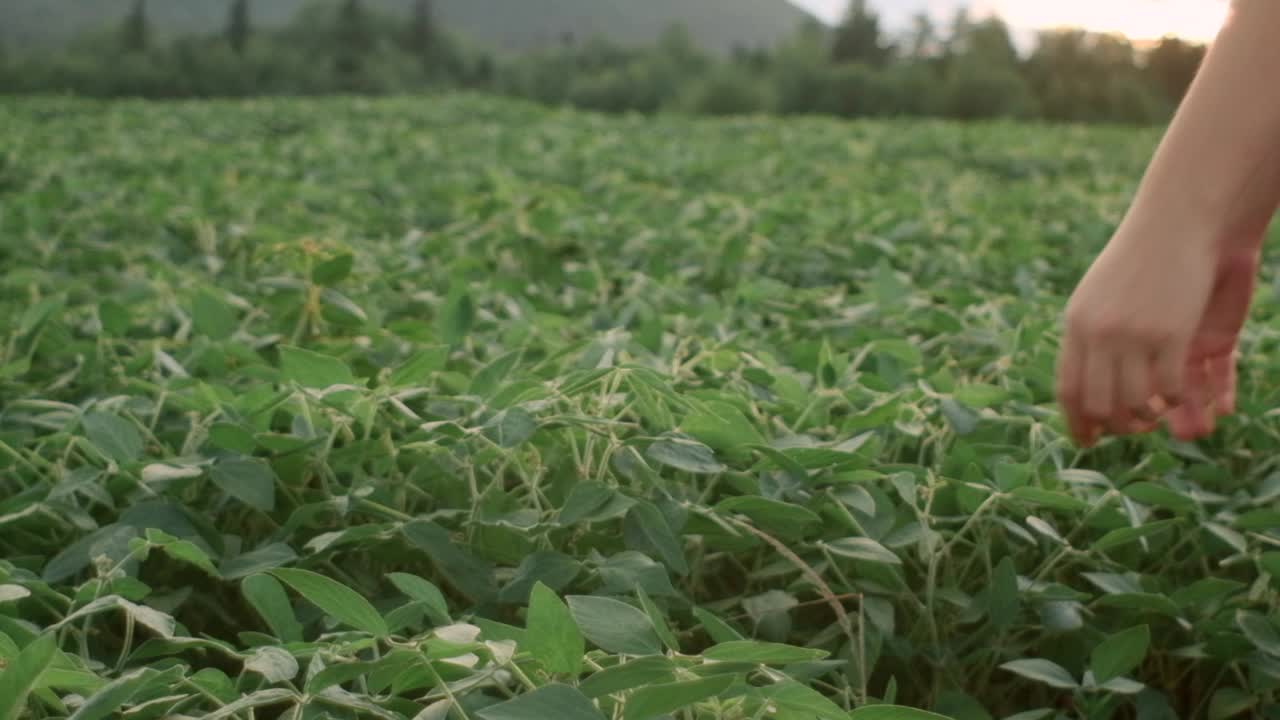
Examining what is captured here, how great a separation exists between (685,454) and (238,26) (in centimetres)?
1938

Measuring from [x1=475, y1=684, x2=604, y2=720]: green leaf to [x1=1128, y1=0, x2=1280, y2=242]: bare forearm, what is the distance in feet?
1.65

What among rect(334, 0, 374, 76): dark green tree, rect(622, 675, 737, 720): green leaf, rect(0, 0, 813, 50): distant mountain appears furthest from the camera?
rect(334, 0, 374, 76): dark green tree

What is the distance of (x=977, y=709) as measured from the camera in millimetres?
897

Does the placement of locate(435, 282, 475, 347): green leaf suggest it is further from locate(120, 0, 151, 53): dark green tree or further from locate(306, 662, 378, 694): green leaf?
locate(120, 0, 151, 53): dark green tree

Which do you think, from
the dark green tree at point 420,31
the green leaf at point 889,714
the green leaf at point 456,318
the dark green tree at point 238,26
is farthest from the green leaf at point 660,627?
the dark green tree at point 420,31

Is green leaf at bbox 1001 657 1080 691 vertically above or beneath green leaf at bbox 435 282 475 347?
beneath

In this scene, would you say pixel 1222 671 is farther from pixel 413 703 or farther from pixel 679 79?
pixel 679 79

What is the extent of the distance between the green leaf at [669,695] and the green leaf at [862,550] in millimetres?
327

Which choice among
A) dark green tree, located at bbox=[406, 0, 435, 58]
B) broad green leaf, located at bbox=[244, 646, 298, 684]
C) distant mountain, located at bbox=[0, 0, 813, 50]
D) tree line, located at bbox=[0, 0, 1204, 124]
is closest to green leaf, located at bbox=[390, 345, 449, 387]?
broad green leaf, located at bbox=[244, 646, 298, 684]

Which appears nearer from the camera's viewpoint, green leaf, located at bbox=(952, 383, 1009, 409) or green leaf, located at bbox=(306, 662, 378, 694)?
green leaf, located at bbox=(306, 662, 378, 694)

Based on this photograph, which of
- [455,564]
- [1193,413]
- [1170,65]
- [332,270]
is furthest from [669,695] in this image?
[1170,65]

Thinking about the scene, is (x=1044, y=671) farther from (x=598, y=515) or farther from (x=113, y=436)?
(x=113, y=436)

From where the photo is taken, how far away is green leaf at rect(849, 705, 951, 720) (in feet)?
2.13

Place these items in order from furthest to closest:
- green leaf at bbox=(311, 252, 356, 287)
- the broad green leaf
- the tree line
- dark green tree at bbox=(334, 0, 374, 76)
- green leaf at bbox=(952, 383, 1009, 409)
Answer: dark green tree at bbox=(334, 0, 374, 76)
the tree line
green leaf at bbox=(311, 252, 356, 287)
green leaf at bbox=(952, 383, 1009, 409)
the broad green leaf
